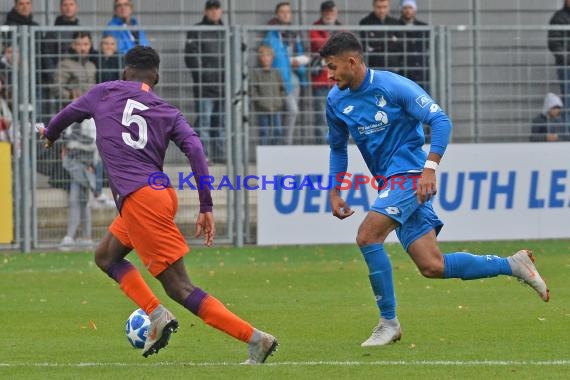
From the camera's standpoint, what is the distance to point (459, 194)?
19891mm

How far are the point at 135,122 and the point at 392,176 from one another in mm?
2107

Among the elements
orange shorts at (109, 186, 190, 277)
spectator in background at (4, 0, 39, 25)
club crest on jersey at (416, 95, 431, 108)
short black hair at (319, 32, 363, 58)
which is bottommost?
orange shorts at (109, 186, 190, 277)

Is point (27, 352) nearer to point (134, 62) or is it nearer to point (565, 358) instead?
point (134, 62)

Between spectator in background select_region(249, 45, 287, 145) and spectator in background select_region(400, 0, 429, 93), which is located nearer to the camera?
spectator in background select_region(249, 45, 287, 145)

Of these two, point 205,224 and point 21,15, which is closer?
point 205,224

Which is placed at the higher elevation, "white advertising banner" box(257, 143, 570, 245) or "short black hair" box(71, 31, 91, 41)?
"short black hair" box(71, 31, 91, 41)

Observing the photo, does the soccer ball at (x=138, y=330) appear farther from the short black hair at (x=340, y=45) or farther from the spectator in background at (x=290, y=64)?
the spectator in background at (x=290, y=64)

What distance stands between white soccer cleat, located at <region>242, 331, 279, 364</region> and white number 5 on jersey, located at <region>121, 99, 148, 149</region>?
1.44 metres

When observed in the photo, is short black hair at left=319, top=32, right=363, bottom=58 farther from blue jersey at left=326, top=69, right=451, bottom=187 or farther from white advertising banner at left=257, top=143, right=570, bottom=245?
white advertising banner at left=257, top=143, right=570, bottom=245

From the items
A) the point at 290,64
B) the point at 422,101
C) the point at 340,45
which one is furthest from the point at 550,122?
the point at 340,45

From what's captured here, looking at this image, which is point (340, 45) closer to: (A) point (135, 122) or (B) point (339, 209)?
(B) point (339, 209)

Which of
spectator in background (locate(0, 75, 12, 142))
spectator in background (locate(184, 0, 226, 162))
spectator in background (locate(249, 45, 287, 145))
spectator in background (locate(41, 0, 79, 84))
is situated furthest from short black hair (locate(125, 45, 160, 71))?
spectator in background (locate(249, 45, 287, 145))

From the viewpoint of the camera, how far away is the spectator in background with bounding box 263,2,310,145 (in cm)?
2005

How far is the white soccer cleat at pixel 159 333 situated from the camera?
891cm
